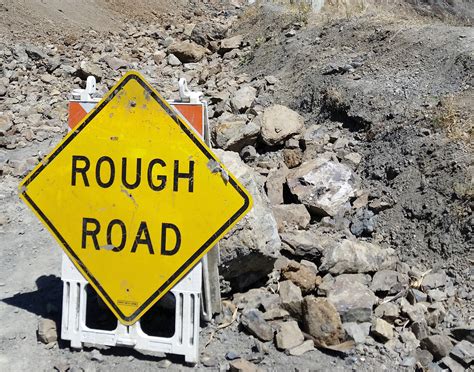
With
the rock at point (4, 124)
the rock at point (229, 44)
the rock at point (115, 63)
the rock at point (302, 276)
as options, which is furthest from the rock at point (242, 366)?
the rock at point (229, 44)

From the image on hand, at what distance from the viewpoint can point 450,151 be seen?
16.5 ft

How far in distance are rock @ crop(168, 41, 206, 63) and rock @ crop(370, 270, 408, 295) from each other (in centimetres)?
854

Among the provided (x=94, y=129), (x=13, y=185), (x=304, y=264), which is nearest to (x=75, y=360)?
(x=94, y=129)

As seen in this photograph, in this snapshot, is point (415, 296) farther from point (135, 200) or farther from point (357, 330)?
point (135, 200)

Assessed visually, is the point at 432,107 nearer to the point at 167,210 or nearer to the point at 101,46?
the point at 167,210

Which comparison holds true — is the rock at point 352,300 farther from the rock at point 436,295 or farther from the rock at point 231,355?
the rock at point 231,355

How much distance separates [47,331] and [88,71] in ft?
24.8

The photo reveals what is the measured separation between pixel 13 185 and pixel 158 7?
11.4 m

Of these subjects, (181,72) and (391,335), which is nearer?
(391,335)

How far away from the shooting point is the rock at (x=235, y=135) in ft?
20.4

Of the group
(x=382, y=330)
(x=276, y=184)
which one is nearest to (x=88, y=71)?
(x=276, y=184)

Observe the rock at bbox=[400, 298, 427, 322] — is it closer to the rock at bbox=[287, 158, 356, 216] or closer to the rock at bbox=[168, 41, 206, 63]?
the rock at bbox=[287, 158, 356, 216]

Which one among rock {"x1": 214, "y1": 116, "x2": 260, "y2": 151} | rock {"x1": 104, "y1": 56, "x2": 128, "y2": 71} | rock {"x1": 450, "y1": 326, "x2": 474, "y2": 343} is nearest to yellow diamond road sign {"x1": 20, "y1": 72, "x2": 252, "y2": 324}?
rock {"x1": 450, "y1": 326, "x2": 474, "y2": 343}

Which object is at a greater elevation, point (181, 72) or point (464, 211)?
point (464, 211)
